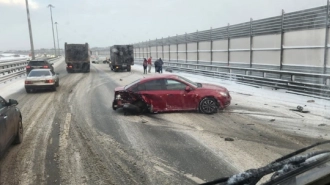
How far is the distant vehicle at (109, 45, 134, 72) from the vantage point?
35625 millimetres

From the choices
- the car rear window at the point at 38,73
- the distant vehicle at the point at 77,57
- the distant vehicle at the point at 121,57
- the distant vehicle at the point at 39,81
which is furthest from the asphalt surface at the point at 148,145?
the distant vehicle at the point at 121,57

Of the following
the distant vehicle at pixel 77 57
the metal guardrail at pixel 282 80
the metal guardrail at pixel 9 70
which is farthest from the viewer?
the distant vehicle at pixel 77 57

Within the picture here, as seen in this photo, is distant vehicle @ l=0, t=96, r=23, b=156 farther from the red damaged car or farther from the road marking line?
the red damaged car

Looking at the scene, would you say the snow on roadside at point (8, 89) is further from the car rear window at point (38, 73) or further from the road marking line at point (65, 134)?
the road marking line at point (65, 134)

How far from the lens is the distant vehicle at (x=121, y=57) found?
35.6m

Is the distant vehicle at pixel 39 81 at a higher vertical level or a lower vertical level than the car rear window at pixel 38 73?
lower

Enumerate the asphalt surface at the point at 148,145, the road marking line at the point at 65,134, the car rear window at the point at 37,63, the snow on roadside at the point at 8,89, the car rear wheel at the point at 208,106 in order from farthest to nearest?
the car rear window at the point at 37,63, the snow on roadside at the point at 8,89, the car rear wheel at the point at 208,106, the road marking line at the point at 65,134, the asphalt surface at the point at 148,145

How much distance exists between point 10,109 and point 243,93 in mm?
11744

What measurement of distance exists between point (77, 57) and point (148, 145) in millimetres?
29570

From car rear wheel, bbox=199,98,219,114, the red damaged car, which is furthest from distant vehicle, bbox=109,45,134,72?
car rear wheel, bbox=199,98,219,114

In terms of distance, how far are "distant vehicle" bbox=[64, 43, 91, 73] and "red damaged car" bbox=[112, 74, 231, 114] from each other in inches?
993

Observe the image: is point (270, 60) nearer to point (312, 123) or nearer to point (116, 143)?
point (312, 123)

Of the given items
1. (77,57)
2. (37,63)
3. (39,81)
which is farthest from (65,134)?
(77,57)

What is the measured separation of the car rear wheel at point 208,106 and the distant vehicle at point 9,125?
5.96 meters
